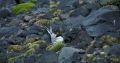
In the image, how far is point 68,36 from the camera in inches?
659

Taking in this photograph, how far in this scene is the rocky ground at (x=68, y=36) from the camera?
41.6 ft

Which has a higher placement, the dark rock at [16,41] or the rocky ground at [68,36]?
the rocky ground at [68,36]

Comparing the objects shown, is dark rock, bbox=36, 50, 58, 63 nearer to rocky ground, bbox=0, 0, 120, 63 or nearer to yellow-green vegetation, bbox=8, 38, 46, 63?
rocky ground, bbox=0, 0, 120, 63

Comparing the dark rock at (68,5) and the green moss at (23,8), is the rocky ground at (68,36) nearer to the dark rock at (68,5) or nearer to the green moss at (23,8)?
the dark rock at (68,5)

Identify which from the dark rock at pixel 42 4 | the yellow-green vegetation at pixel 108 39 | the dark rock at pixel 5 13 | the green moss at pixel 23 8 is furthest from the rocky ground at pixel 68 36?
the green moss at pixel 23 8

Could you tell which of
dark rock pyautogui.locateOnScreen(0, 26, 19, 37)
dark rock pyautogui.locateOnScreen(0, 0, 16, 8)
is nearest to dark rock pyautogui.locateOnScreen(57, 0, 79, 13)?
dark rock pyautogui.locateOnScreen(0, 26, 19, 37)

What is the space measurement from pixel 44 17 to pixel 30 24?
1.39m

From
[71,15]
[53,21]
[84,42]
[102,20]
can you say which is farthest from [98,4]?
[84,42]

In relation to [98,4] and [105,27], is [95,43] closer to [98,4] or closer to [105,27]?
[105,27]

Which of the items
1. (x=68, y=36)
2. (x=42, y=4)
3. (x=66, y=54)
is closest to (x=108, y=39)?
(x=66, y=54)

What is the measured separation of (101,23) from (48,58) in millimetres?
4383

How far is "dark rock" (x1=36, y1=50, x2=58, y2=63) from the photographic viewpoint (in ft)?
43.8

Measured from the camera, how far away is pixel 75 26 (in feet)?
57.3

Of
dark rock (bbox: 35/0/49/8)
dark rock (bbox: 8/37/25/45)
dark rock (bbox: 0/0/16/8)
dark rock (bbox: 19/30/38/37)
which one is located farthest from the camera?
dark rock (bbox: 0/0/16/8)
